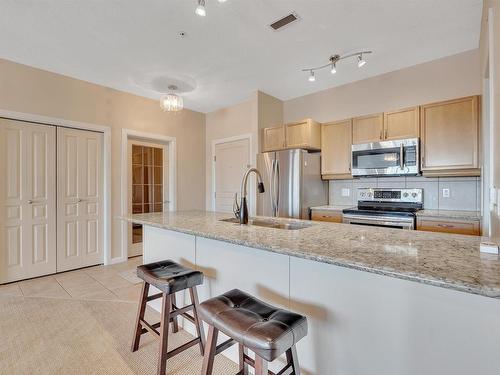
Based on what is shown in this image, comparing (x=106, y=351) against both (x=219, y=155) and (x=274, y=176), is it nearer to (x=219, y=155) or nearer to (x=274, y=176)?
(x=274, y=176)

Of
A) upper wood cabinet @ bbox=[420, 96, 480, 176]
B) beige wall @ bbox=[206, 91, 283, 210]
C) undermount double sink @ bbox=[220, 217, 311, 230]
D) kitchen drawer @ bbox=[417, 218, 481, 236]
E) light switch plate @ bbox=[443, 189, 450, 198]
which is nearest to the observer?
undermount double sink @ bbox=[220, 217, 311, 230]

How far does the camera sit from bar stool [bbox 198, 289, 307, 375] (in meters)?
1.02

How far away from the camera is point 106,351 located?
189 centimetres

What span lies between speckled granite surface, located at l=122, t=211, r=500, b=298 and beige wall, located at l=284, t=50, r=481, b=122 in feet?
8.28

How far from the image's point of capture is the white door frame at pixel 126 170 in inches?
158

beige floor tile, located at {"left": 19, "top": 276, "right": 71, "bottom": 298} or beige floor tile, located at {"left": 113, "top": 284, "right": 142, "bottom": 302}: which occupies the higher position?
beige floor tile, located at {"left": 19, "top": 276, "right": 71, "bottom": 298}

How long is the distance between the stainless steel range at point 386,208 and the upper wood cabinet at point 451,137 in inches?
17.7

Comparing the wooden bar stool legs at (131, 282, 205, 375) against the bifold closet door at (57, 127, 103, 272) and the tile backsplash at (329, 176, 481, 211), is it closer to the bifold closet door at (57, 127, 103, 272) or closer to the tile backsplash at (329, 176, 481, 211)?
the bifold closet door at (57, 127, 103, 272)

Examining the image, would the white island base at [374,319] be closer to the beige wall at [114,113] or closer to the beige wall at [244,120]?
the beige wall at [244,120]

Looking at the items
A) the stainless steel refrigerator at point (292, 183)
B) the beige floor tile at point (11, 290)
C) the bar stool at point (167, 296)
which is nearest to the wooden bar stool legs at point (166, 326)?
the bar stool at point (167, 296)

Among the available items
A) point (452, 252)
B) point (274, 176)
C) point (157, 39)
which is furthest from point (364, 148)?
point (157, 39)

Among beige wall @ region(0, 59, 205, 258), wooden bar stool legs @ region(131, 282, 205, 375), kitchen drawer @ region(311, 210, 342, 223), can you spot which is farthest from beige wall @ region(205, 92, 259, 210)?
wooden bar stool legs @ region(131, 282, 205, 375)

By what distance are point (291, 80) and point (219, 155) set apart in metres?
1.95

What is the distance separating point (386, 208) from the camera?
10.9ft
